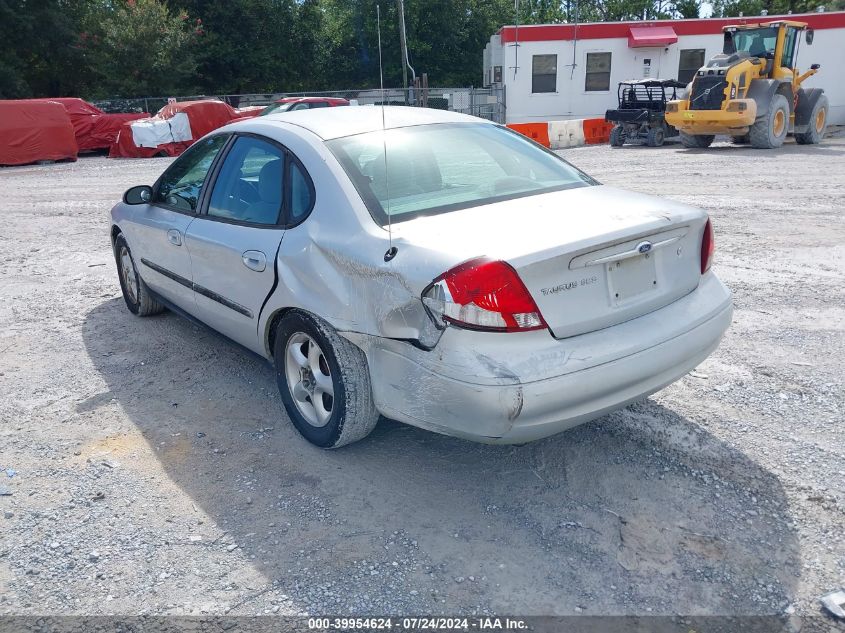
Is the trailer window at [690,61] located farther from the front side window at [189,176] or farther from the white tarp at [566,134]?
the front side window at [189,176]

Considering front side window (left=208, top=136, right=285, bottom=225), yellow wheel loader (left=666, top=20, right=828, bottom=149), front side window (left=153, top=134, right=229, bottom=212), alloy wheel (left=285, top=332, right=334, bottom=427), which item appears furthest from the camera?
yellow wheel loader (left=666, top=20, right=828, bottom=149)

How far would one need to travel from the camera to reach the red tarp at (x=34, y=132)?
19.2 m

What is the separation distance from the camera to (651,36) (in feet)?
83.0

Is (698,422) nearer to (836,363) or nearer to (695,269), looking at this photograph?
(695,269)

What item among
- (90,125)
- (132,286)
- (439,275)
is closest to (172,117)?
(90,125)

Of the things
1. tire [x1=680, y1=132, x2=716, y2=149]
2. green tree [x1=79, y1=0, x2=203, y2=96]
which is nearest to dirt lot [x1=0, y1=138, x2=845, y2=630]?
tire [x1=680, y1=132, x2=716, y2=149]

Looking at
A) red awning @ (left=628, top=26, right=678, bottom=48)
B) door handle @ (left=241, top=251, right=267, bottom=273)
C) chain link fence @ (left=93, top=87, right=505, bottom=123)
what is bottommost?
chain link fence @ (left=93, top=87, right=505, bottom=123)

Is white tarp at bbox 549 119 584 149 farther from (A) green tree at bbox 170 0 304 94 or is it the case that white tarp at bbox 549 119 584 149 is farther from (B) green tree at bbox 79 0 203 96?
(A) green tree at bbox 170 0 304 94

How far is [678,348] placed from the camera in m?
3.05

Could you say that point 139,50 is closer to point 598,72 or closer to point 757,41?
point 598,72

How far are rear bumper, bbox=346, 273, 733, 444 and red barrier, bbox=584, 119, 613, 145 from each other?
19.9 metres

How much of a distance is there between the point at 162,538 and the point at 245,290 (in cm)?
132

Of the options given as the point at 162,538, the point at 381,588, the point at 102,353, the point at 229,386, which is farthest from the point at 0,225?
Answer: the point at 381,588

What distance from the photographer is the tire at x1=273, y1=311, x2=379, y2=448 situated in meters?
3.16
